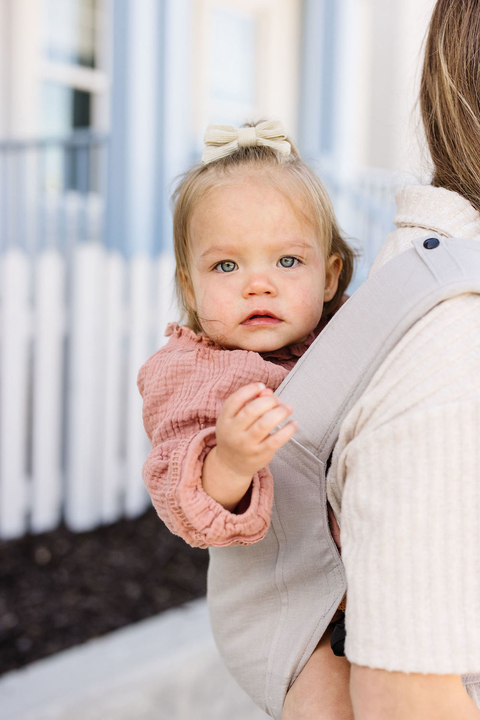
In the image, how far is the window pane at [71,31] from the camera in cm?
392

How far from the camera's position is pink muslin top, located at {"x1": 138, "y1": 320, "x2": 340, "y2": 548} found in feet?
2.51

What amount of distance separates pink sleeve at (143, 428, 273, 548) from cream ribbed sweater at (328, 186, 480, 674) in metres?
0.14

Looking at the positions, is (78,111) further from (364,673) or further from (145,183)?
(364,673)

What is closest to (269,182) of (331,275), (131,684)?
(331,275)

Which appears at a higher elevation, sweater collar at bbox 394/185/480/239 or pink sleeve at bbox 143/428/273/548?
sweater collar at bbox 394/185/480/239

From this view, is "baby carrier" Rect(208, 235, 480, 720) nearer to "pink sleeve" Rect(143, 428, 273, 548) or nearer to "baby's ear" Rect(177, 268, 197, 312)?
"pink sleeve" Rect(143, 428, 273, 548)

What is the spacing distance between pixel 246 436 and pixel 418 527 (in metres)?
0.19

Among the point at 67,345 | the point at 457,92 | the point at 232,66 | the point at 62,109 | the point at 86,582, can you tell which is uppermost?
the point at 232,66

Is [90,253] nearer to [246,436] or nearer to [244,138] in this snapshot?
[244,138]

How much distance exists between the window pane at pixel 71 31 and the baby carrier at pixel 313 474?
378cm

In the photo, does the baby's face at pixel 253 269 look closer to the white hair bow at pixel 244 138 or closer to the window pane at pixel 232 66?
the white hair bow at pixel 244 138

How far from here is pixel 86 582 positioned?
289cm

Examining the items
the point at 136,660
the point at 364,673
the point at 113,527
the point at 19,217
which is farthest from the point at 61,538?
the point at 364,673

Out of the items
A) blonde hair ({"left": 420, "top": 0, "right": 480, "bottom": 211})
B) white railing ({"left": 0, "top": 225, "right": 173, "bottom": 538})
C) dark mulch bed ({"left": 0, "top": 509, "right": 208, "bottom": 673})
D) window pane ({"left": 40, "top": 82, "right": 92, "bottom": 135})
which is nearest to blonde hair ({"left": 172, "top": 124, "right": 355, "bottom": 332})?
blonde hair ({"left": 420, "top": 0, "right": 480, "bottom": 211})
